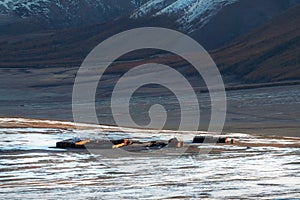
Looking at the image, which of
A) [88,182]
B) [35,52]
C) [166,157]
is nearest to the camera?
[88,182]

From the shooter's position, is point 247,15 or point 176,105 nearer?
point 176,105

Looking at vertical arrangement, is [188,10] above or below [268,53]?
above

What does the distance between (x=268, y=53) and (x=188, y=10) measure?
61.3 metres

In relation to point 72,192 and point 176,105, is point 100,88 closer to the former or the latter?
point 176,105

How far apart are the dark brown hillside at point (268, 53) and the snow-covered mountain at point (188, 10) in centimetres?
2140

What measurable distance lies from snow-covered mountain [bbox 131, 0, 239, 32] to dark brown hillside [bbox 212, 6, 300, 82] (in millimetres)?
21398

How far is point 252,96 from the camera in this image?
65188 mm

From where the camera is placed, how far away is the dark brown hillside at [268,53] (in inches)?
3573

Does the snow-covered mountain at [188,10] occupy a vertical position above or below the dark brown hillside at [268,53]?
above

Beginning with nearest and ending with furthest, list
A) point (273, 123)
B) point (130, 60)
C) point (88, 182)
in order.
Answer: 1. point (88, 182)
2. point (273, 123)
3. point (130, 60)

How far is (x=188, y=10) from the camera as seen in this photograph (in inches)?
6486

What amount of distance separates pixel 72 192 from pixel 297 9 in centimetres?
11340

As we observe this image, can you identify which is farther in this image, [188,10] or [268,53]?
[188,10]

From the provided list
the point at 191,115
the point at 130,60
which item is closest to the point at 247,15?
the point at 130,60
